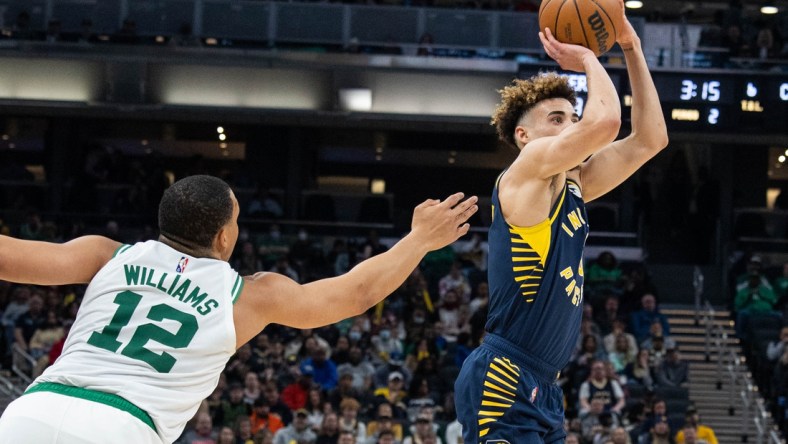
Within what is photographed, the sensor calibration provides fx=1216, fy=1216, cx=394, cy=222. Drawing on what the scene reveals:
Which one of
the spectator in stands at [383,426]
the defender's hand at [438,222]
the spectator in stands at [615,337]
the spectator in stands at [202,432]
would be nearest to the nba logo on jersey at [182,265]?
the defender's hand at [438,222]

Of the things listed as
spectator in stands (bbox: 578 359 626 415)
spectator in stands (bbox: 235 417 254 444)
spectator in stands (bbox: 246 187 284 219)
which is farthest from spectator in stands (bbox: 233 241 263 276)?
spectator in stands (bbox: 578 359 626 415)

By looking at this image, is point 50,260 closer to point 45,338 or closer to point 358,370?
point 358,370

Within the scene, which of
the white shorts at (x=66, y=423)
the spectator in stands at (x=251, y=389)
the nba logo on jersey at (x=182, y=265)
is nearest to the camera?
the white shorts at (x=66, y=423)

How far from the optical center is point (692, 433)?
14.0 metres

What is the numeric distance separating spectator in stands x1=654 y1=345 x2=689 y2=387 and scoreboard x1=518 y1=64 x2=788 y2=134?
127 inches

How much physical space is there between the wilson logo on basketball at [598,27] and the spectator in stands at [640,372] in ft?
36.1

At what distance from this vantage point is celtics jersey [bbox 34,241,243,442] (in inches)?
148

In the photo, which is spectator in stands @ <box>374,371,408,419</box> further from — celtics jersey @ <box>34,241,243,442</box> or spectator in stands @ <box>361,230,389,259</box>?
celtics jersey @ <box>34,241,243,442</box>

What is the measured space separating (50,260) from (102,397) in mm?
471

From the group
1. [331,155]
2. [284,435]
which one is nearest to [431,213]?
[284,435]

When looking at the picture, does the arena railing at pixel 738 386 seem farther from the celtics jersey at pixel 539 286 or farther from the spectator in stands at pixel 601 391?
the celtics jersey at pixel 539 286

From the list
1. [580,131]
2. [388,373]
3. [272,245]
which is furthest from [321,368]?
[580,131]

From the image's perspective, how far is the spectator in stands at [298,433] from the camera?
13977mm

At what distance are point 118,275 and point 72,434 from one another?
0.54 m
